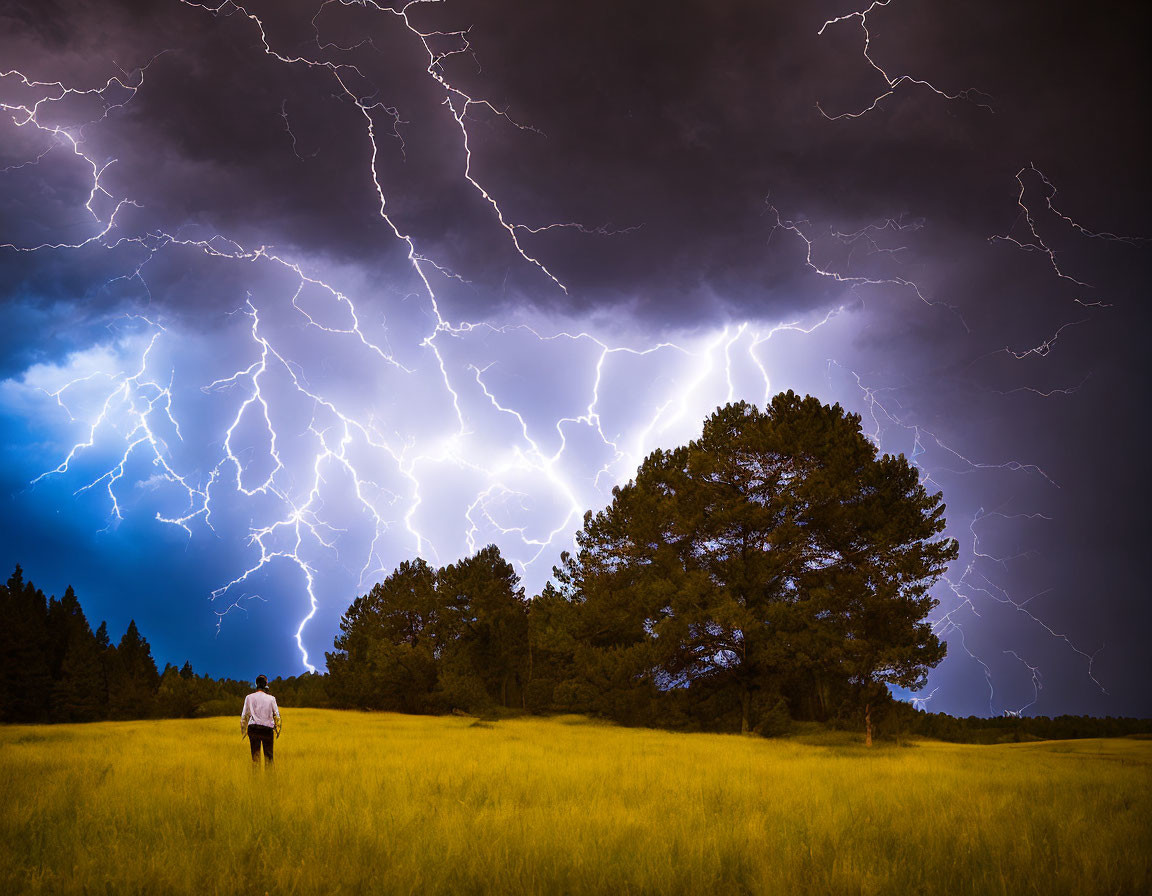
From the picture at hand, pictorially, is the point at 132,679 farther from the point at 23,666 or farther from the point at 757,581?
the point at 757,581

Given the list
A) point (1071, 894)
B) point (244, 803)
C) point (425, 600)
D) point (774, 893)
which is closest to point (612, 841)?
point (774, 893)

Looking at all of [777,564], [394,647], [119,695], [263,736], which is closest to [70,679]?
[119,695]

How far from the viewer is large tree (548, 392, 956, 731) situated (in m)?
19.7

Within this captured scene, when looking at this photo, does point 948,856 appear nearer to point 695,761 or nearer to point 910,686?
point 695,761

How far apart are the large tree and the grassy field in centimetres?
857

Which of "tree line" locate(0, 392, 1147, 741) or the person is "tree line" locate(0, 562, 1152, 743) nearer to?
"tree line" locate(0, 392, 1147, 741)

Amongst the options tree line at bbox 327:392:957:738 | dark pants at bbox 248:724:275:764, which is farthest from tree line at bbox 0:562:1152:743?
dark pants at bbox 248:724:275:764

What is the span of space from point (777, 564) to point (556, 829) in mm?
17734

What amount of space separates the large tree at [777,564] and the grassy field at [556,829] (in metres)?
8.57

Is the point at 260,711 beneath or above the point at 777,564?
beneath

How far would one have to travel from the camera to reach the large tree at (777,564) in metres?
19.7

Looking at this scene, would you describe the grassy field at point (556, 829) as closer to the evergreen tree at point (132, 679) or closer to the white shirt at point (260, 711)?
the white shirt at point (260, 711)

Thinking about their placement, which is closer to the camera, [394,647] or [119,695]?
[394,647]

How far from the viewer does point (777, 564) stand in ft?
72.0
